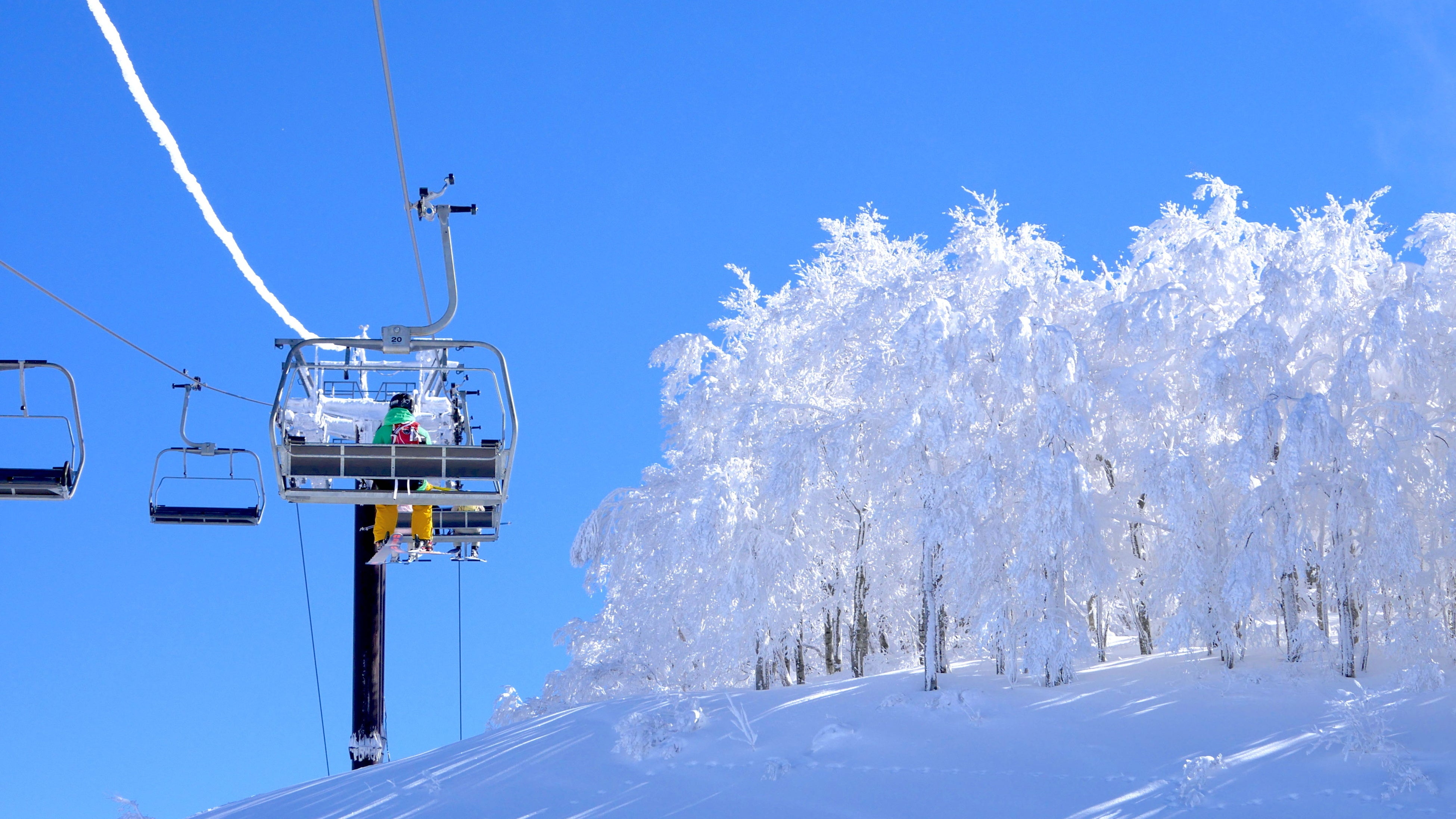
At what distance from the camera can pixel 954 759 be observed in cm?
1234

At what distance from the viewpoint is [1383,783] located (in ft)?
34.4

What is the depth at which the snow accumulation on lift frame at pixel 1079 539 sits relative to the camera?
12.4 meters

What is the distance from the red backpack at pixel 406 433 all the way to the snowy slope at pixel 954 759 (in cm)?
503

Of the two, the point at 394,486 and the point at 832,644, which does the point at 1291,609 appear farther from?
the point at 394,486

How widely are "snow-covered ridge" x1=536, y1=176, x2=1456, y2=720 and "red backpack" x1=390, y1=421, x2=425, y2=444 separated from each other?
7585mm

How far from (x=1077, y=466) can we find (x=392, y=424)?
8.90m

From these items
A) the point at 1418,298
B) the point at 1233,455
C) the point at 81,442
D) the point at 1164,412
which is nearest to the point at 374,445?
the point at 81,442

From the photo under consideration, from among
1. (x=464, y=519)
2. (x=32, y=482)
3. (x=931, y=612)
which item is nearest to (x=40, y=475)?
(x=32, y=482)

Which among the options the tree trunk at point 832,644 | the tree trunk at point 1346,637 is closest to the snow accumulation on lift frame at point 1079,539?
the tree trunk at point 1346,637

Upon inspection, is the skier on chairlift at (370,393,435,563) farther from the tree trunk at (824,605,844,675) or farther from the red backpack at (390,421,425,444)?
A: the tree trunk at (824,605,844,675)

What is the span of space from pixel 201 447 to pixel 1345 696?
11874 millimetres

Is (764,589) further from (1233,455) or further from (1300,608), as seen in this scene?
(1300,608)

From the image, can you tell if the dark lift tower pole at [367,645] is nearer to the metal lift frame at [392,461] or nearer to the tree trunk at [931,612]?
the tree trunk at [931,612]

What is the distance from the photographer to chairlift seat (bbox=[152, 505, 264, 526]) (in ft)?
32.4
